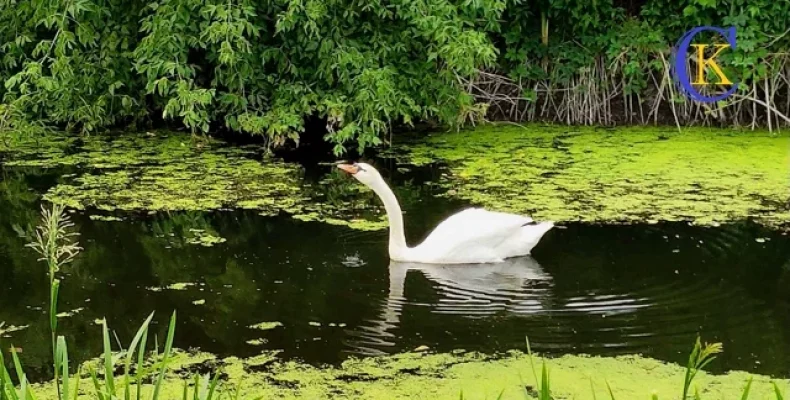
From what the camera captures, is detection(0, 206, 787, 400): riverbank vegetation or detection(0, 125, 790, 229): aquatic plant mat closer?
detection(0, 206, 787, 400): riverbank vegetation

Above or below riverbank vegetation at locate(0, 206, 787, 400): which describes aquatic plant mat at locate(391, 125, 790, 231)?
above

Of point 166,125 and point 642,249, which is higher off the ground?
point 166,125

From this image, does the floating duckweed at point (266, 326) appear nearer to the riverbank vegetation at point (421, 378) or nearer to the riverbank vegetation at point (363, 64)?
the riverbank vegetation at point (421, 378)

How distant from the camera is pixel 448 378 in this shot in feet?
14.2

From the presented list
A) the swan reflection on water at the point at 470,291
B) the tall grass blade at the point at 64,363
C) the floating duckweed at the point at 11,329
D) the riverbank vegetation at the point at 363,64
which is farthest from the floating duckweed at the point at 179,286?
the tall grass blade at the point at 64,363

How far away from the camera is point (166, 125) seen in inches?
385

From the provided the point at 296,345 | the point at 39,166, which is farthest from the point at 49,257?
the point at 39,166

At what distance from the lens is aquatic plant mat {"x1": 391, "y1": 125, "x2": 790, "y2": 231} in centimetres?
675

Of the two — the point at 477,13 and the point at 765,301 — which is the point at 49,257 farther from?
the point at 477,13

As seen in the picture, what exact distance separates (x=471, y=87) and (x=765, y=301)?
17.5 ft

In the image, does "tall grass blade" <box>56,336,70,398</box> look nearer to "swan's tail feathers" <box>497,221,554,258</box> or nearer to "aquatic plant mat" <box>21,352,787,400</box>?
"aquatic plant mat" <box>21,352,787,400</box>

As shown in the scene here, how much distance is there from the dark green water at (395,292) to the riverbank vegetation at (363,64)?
209cm
